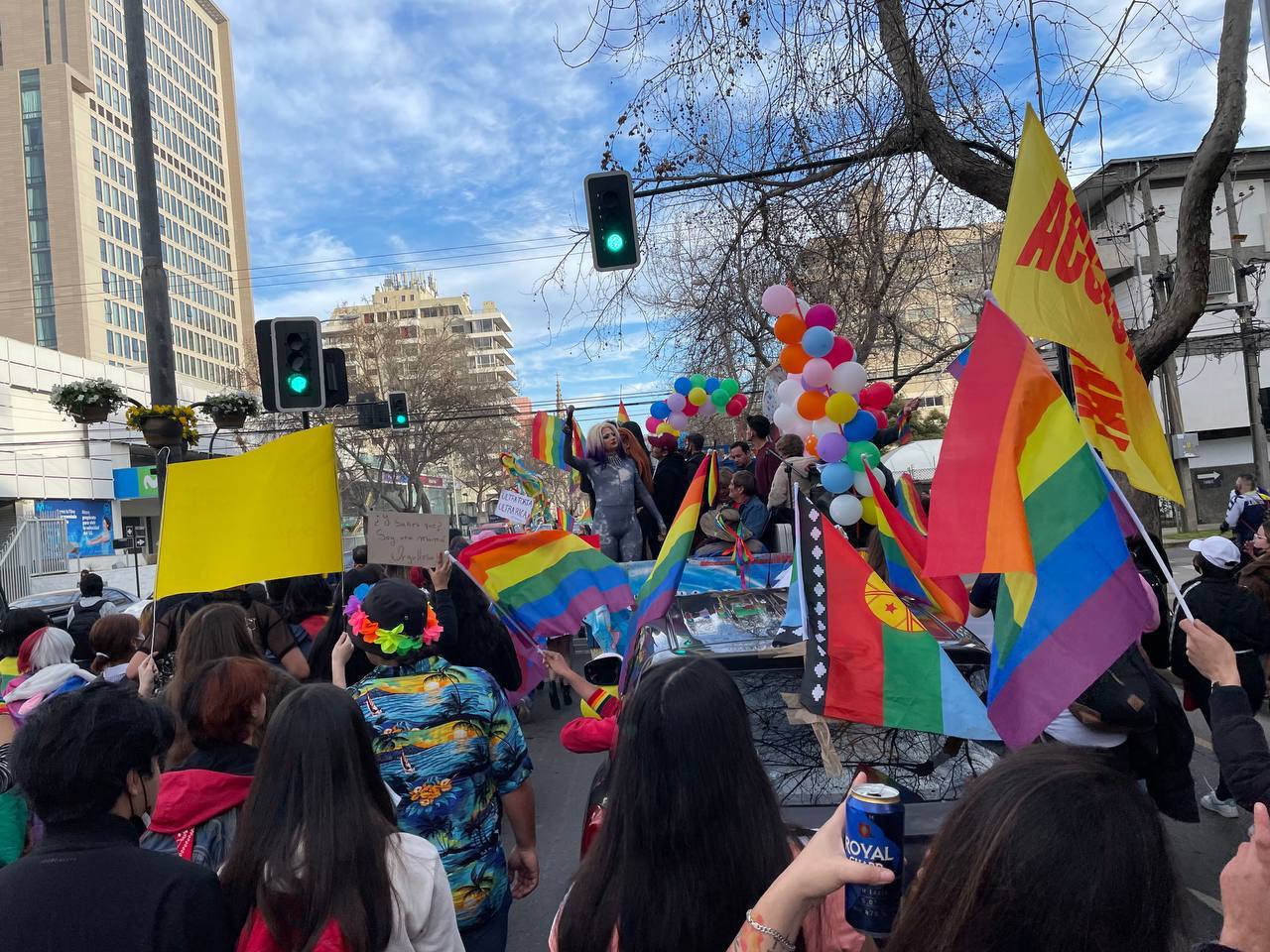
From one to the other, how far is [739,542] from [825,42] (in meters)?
3.83

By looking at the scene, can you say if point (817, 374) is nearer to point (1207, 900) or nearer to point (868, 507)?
point (868, 507)

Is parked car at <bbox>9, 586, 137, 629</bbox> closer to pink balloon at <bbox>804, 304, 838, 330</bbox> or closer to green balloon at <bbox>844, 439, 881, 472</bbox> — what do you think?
pink balloon at <bbox>804, 304, 838, 330</bbox>

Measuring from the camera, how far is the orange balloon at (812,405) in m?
7.71

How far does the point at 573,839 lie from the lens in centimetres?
612

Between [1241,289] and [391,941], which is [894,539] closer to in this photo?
[391,941]

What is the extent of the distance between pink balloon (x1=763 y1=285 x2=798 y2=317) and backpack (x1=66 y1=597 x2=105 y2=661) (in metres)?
5.44

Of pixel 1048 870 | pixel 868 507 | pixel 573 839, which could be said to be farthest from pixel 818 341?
pixel 1048 870

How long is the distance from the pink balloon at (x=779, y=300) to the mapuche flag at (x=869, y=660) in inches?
183

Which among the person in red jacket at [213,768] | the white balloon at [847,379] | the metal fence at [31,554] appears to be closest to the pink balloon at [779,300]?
the white balloon at [847,379]

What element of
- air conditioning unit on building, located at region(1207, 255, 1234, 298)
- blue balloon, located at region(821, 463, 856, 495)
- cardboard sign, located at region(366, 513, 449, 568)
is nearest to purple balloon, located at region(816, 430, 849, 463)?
blue balloon, located at region(821, 463, 856, 495)

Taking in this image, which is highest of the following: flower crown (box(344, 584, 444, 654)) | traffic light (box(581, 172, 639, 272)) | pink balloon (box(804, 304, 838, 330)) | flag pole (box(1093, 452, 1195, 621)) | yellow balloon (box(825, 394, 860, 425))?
traffic light (box(581, 172, 639, 272))

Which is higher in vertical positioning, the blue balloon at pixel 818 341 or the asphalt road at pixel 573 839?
the blue balloon at pixel 818 341

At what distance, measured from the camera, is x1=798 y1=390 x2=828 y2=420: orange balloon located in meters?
7.71

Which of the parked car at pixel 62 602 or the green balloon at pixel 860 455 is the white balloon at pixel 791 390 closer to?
the green balloon at pixel 860 455
